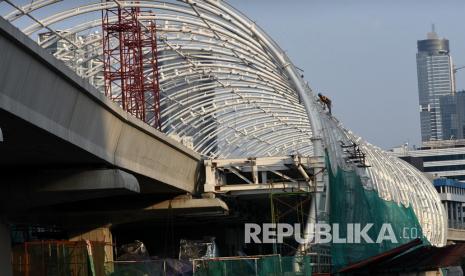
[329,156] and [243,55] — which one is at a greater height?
[243,55]

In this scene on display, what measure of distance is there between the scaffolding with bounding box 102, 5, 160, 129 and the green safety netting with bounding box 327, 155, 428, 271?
13734 mm

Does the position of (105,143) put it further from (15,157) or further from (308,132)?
(308,132)

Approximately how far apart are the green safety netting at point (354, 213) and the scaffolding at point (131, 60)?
13734 millimetres

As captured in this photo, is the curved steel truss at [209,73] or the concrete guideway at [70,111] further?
the curved steel truss at [209,73]

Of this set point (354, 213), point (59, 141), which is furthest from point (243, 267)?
point (59, 141)

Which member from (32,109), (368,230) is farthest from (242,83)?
(32,109)

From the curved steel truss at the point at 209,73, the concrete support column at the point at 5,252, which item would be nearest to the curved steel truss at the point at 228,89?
the curved steel truss at the point at 209,73

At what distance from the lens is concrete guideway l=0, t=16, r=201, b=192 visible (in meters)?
22.0

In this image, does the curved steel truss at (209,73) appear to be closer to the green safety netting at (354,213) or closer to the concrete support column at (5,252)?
the green safety netting at (354,213)

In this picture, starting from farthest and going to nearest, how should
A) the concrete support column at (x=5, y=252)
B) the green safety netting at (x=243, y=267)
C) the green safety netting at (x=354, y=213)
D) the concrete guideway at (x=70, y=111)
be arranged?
the green safety netting at (x=354, y=213) → the green safety netting at (x=243, y=267) → the concrete support column at (x=5, y=252) → the concrete guideway at (x=70, y=111)

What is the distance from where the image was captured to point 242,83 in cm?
6700

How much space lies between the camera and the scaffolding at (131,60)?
5622cm

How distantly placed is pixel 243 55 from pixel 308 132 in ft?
93.5

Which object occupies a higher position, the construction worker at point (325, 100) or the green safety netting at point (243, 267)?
the construction worker at point (325, 100)
